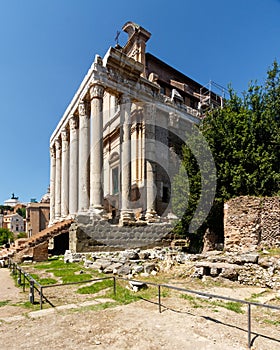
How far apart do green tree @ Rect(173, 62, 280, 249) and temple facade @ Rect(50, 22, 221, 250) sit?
443 centimetres

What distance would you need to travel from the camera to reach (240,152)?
17.5 meters

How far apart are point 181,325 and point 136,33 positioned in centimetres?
2749

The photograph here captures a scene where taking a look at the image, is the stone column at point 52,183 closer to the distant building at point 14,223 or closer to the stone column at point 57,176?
the stone column at point 57,176

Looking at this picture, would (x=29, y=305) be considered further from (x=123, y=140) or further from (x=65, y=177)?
(x=65, y=177)

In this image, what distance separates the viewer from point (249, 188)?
55.8ft

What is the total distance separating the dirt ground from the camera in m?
5.08

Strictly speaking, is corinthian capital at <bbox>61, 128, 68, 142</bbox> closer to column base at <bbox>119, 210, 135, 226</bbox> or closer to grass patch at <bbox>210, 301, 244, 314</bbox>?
column base at <bbox>119, 210, 135, 226</bbox>

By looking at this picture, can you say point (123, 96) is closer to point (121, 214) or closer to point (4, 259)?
point (121, 214)

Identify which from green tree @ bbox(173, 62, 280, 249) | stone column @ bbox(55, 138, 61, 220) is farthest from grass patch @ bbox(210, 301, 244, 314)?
stone column @ bbox(55, 138, 61, 220)

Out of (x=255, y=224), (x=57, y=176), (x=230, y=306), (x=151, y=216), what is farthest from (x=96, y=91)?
(x=230, y=306)

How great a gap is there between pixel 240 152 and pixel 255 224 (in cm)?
538

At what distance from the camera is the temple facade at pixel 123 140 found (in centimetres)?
2041

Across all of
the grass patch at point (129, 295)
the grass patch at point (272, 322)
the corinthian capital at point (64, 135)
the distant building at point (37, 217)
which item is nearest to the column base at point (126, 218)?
the grass patch at point (129, 295)

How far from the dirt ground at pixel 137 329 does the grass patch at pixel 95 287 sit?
215cm
